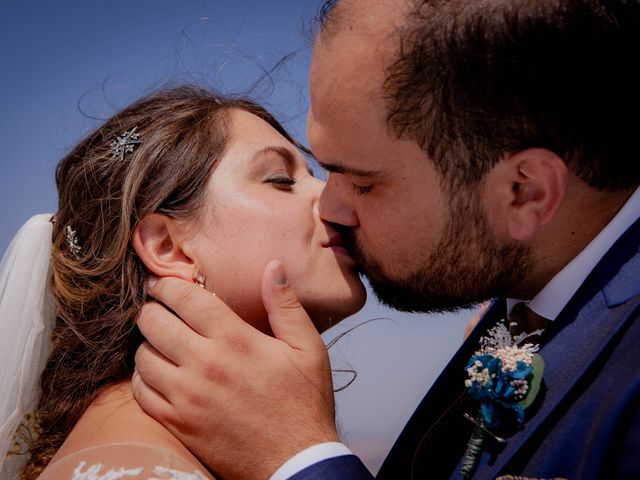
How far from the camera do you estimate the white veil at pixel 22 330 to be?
379 cm

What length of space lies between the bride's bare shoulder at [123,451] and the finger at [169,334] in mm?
320

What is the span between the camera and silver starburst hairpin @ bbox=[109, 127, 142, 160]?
3.90m

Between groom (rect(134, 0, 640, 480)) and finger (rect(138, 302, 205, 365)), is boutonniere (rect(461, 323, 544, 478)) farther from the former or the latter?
finger (rect(138, 302, 205, 365))

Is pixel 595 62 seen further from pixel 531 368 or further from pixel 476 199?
pixel 531 368

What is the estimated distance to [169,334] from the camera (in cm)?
320

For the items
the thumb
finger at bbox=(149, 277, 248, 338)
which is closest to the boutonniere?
the thumb

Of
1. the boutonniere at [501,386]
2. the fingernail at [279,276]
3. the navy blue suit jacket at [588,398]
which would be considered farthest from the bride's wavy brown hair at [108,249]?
the boutonniere at [501,386]

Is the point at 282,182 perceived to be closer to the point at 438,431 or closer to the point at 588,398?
the point at 438,431

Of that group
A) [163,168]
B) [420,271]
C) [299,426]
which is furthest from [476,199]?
[163,168]

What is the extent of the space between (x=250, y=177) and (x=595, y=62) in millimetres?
1913

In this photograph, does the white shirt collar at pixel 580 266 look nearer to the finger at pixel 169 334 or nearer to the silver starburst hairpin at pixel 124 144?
the finger at pixel 169 334

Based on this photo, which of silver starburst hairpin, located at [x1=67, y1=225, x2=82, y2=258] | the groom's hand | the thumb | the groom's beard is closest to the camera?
the groom's hand

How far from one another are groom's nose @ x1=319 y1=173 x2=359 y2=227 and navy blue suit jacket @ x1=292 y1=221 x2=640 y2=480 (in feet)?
4.32

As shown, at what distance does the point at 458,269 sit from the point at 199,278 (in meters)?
1.47
